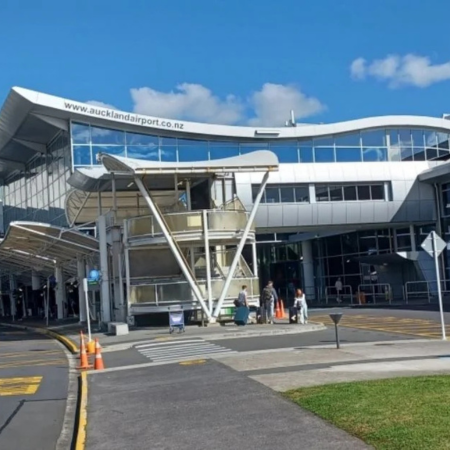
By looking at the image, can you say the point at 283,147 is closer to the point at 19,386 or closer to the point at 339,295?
the point at 339,295

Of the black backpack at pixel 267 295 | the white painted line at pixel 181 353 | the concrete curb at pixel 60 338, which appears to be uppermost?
the black backpack at pixel 267 295

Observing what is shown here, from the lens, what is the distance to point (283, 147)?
54.3m

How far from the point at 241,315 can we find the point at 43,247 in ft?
53.7

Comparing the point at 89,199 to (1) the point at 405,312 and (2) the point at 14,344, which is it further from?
(1) the point at 405,312

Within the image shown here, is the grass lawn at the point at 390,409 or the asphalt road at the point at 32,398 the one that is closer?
the grass lawn at the point at 390,409

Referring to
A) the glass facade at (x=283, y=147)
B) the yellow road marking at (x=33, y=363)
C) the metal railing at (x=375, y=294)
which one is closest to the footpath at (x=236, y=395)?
the yellow road marking at (x=33, y=363)

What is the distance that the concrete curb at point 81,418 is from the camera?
864cm

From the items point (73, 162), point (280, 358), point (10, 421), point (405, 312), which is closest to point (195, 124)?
point (73, 162)

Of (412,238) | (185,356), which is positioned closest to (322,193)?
(412,238)

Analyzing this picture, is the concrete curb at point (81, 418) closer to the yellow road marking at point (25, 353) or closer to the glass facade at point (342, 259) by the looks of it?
the yellow road marking at point (25, 353)

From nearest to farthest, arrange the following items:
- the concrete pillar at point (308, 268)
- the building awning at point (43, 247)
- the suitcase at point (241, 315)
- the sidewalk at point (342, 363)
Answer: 1. the sidewalk at point (342, 363)
2. the suitcase at point (241, 315)
3. the building awning at point (43, 247)
4. the concrete pillar at point (308, 268)

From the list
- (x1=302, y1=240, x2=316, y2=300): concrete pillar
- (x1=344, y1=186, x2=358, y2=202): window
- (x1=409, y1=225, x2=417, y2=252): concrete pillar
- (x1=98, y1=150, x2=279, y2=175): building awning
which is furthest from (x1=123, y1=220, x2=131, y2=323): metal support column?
(x1=302, y1=240, x2=316, y2=300): concrete pillar

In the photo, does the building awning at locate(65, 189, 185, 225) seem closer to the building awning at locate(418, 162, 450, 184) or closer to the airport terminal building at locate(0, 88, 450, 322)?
the airport terminal building at locate(0, 88, 450, 322)

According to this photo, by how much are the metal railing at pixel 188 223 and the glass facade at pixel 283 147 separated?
18.2 meters
